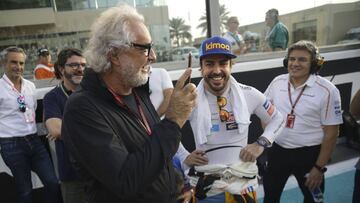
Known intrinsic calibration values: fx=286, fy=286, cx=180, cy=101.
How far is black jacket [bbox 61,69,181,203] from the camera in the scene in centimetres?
97

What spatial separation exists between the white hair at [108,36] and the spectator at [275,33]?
303 centimetres

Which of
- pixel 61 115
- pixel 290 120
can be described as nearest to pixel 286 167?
pixel 290 120

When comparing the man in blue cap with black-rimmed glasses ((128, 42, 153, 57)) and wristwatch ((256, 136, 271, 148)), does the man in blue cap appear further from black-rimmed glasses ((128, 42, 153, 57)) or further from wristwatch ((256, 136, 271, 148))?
black-rimmed glasses ((128, 42, 153, 57))

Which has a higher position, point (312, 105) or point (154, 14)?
point (154, 14)

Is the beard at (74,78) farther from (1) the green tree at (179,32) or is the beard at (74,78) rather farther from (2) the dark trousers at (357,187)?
(2) the dark trousers at (357,187)

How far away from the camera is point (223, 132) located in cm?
172

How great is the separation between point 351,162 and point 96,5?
374 centimetres

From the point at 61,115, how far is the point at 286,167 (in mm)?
1701

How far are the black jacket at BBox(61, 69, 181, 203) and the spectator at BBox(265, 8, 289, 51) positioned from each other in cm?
315

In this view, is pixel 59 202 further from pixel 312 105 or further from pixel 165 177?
pixel 312 105

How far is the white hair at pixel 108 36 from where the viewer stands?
111 centimetres

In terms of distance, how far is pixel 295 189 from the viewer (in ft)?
10.9

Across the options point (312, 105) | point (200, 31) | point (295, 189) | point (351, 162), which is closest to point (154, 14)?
point (200, 31)

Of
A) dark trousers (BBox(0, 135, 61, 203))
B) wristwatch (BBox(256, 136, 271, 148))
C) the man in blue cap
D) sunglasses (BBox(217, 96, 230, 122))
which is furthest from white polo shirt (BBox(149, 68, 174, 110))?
dark trousers (BBox(0, 135, 61, 203))
